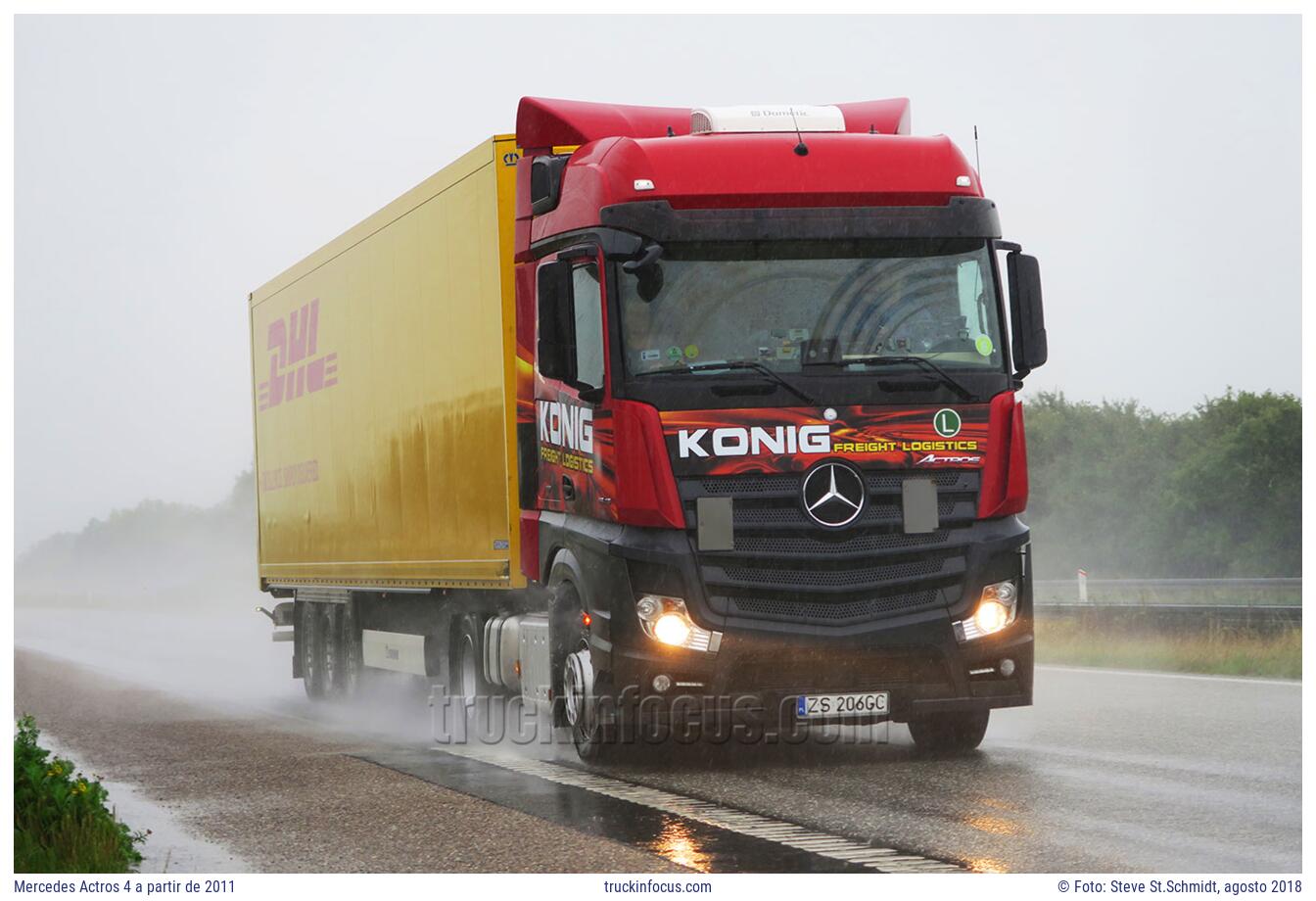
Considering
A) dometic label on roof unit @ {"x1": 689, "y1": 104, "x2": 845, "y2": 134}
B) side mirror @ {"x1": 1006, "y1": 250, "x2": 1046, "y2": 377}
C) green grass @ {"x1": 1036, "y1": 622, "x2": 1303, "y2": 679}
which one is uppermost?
dometic label on roof unit @ {"x1": 689, "y1": 104, "x2": 845, "y2": 134}

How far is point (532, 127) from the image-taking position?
11.7 meters

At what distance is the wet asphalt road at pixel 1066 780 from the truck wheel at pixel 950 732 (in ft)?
0.52

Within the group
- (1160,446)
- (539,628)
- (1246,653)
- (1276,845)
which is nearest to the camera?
(1276,845)

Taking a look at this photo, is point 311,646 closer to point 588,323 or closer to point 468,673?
point 468,673

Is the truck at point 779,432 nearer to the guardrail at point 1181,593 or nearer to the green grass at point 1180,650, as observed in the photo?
the green grass at point 1180,650

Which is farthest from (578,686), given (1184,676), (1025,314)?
(1184,676)

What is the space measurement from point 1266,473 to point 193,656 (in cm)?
2119

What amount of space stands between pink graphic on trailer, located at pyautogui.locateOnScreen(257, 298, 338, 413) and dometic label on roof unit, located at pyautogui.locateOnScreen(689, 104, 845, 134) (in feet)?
20.7

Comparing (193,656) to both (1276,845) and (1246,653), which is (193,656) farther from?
(1276,845)

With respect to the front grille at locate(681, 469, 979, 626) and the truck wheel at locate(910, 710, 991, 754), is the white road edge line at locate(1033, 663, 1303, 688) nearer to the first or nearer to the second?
the truck wheel at locate(910, 710, 991, 754)

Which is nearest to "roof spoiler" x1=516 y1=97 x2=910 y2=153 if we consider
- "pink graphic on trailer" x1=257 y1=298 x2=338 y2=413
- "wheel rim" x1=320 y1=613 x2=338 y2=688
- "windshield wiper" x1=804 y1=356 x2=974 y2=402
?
"windshield wiper" x1=804 y1=356 x2=974 y2=402

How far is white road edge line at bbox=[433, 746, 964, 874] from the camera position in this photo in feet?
24.4

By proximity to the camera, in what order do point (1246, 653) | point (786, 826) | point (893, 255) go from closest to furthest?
point (786, 826) < point (893, 255) < point (1246, 653)

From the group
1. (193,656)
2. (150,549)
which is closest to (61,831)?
(193,656)
